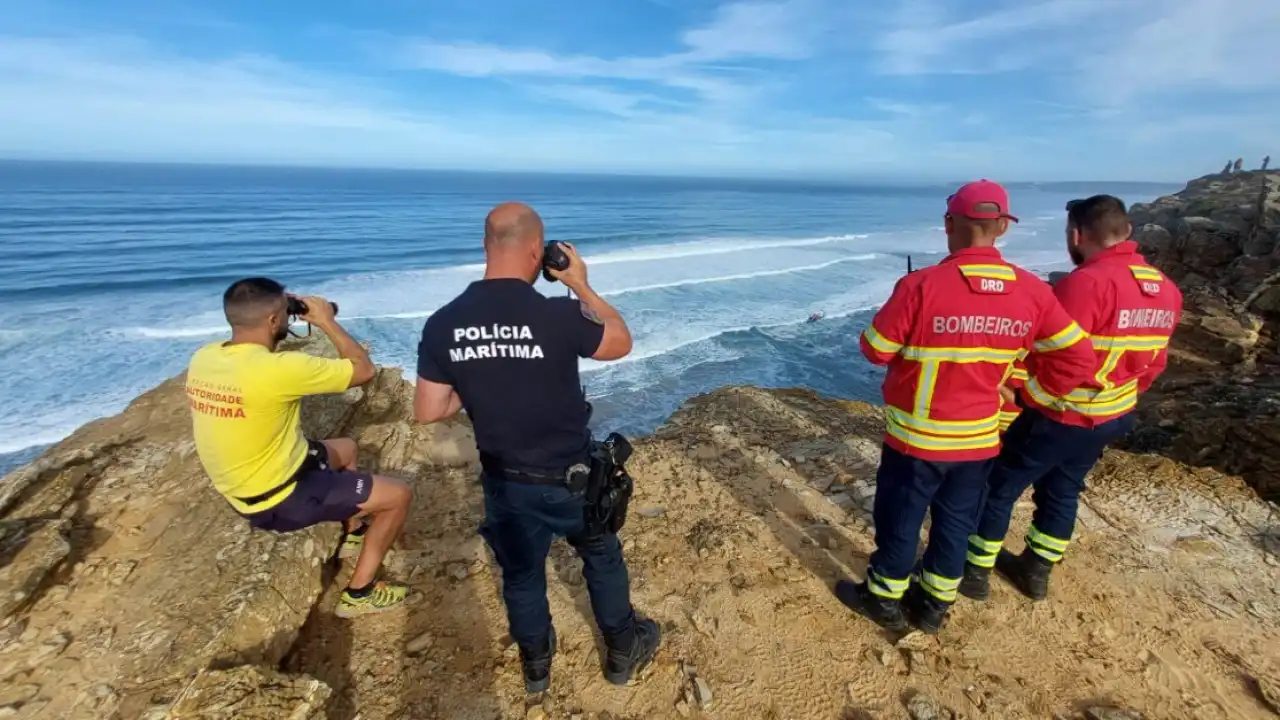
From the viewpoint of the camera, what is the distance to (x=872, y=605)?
134 inches

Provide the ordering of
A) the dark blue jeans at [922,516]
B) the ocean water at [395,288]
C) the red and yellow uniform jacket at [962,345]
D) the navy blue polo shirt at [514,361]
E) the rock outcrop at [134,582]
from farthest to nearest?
the ocean water at [395,288]
the dark blue jeans at [922,516]
the rock outcrop at [134,582]
the red and yellow uniform jacket at [962,345]
the navy blue polo shirt at [514,361]

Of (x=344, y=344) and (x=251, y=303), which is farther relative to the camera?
(x=344, y=344)

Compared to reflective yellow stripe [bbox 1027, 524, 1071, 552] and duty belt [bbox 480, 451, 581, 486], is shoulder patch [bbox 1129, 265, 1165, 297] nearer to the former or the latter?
reflective yellow stripe [bbox 1027, 524, 1071, 552]

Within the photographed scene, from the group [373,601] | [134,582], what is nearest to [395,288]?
[134,582]

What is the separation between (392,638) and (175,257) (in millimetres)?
29355

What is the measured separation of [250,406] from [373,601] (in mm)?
1394

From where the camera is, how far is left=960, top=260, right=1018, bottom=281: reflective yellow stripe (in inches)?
103

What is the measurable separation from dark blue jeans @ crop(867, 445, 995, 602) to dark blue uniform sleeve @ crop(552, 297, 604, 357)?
171cm

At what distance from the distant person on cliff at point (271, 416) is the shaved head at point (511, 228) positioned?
41.3 inches

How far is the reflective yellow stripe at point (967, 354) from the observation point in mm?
2693

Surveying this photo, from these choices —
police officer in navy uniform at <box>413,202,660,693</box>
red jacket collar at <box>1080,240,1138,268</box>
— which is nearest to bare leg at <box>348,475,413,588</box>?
police officer in navy uniform at <box>413,202,660,693</box>

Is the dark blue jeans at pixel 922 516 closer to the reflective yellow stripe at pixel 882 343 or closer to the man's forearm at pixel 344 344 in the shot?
the reflective yellow stripe at pixel 882 343

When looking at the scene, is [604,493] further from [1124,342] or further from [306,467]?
[1124,342]

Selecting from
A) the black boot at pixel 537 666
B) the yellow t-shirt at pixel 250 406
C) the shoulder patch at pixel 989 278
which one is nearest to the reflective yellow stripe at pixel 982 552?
the shoulder patch at pixel 989 278
